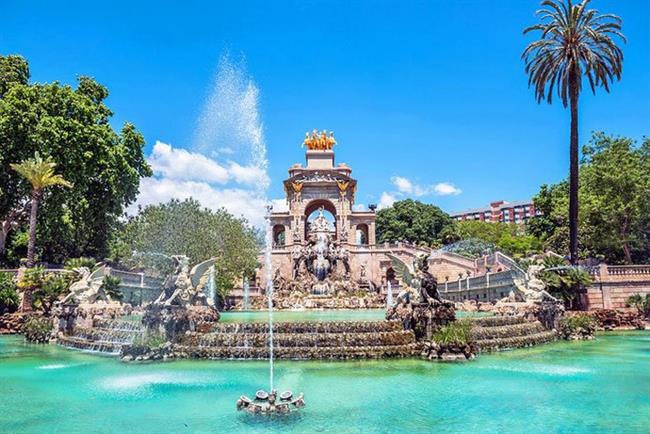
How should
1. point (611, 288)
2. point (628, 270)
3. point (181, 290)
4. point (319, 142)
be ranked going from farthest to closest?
point (319, 142)
point (628, 270)
point (611, 288)
point (181, 290)

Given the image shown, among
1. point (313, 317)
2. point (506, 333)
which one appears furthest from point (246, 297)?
point (506, 333)

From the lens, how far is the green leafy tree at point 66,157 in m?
33.3

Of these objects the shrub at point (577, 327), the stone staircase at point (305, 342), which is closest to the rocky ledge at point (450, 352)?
the stone staircase at point (305, 342)

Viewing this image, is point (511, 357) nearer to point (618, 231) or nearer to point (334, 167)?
point (618, 231)

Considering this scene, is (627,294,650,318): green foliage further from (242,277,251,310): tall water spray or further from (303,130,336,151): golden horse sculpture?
(303,130,336,151): golden horse sculpture

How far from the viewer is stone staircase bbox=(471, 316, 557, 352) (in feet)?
59.2

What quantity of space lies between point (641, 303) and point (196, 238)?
28194 millimetres

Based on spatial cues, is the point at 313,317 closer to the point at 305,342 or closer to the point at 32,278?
the point at 305,342

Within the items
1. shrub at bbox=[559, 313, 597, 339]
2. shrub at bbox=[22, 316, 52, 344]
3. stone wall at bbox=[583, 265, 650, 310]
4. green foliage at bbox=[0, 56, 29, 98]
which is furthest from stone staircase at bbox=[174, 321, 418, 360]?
green foliage at bbox=[0, 56, 29, 98]

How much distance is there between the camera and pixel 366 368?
14641mm

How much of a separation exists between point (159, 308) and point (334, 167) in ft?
181

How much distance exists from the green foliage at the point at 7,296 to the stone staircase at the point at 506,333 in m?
25.3

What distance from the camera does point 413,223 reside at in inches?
3516

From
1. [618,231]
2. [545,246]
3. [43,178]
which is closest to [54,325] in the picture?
[43,178]
